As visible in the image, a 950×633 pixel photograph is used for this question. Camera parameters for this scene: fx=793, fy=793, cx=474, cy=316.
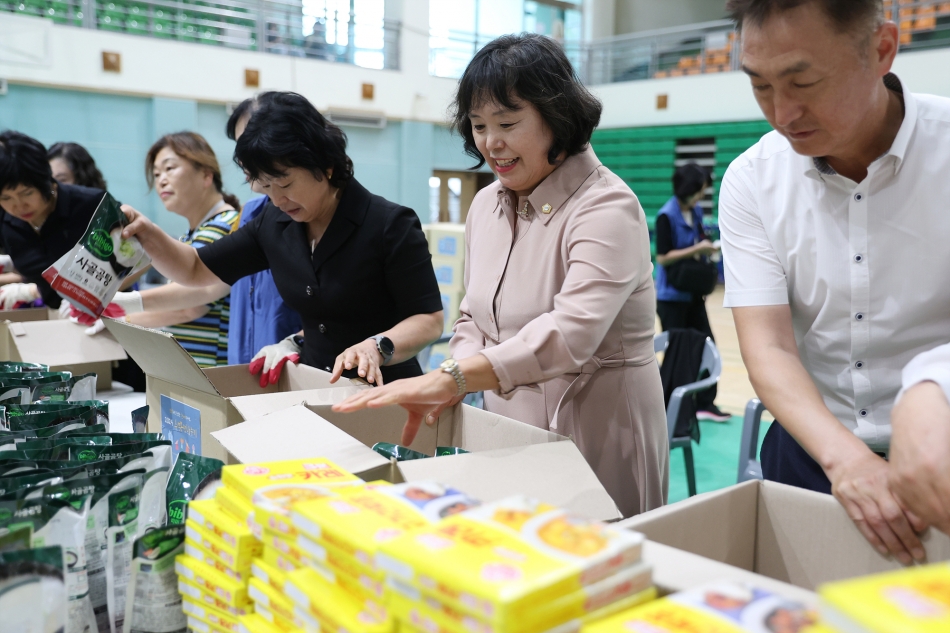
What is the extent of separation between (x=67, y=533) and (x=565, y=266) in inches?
36.5

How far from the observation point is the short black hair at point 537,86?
1.46m

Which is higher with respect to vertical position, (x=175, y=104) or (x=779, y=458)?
(x=175, y=104)

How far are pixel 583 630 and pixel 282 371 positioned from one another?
4.59 ft

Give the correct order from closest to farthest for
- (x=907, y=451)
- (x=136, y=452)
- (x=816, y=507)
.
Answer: (x=907, y=451) → (x=816, y=507) → (x=136, y=452)

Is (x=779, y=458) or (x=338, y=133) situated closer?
(x=779, y=458)

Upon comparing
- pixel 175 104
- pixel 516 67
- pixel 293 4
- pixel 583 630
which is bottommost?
pixel 583 630

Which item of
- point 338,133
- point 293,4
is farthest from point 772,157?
point 293,4

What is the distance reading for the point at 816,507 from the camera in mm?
1020

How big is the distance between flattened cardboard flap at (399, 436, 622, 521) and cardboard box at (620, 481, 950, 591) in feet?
0.39

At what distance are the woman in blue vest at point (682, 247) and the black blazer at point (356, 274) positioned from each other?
348cm

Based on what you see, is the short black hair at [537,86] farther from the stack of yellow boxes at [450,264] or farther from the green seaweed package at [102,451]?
the stack of yellow boxes at [450,264]

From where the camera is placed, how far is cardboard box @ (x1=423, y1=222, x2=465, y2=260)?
554cm

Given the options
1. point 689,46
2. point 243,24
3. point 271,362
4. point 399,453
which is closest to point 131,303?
point 271,362

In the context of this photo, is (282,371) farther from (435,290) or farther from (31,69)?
(31,69)
